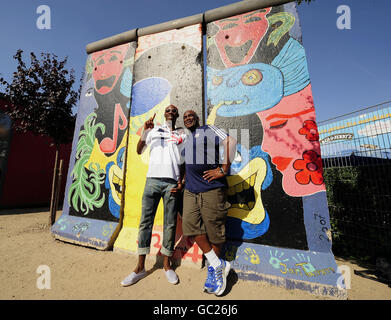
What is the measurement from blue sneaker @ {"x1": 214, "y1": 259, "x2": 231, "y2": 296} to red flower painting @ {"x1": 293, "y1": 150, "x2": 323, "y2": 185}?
1.46m

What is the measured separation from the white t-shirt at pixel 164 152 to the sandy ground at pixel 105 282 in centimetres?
121

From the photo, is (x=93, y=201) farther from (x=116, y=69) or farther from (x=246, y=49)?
(x=246, y=49)

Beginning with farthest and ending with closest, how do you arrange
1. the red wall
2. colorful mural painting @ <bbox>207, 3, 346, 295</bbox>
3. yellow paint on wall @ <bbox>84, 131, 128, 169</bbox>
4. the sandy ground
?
the red wall, yellow paint on wall @ <bbox>84, 131, 128, 169</bbox>, colorful mural painting @ <bbox>207, 3, 346, 295</bbox>, the sandy ground

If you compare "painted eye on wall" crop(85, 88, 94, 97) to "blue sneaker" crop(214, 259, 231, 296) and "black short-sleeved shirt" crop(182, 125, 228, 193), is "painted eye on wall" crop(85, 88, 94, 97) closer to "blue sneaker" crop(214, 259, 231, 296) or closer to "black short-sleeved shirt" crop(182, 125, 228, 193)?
"black short-sleeved shirt" crop(182, 125, 228, 193)

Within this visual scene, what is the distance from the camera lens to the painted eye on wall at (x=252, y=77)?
8.79 feet

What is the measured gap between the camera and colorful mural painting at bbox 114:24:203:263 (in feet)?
9.33

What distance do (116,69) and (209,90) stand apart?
2.32 meters

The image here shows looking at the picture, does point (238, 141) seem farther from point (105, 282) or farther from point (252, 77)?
point (105, 282)

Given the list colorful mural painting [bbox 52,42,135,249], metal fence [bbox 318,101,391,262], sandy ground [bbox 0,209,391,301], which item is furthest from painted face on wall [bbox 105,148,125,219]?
metal fence [bbox 318,101,391,262]

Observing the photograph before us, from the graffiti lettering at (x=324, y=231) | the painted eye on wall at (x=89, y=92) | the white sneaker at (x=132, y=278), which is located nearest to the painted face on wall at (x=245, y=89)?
the graffiti lettering at (x=324, y=231)

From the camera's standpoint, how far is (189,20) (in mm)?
3234

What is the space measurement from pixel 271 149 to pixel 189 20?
291 cm

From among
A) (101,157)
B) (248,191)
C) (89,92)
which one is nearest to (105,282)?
(248,191)

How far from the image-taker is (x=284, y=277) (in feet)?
6.37
